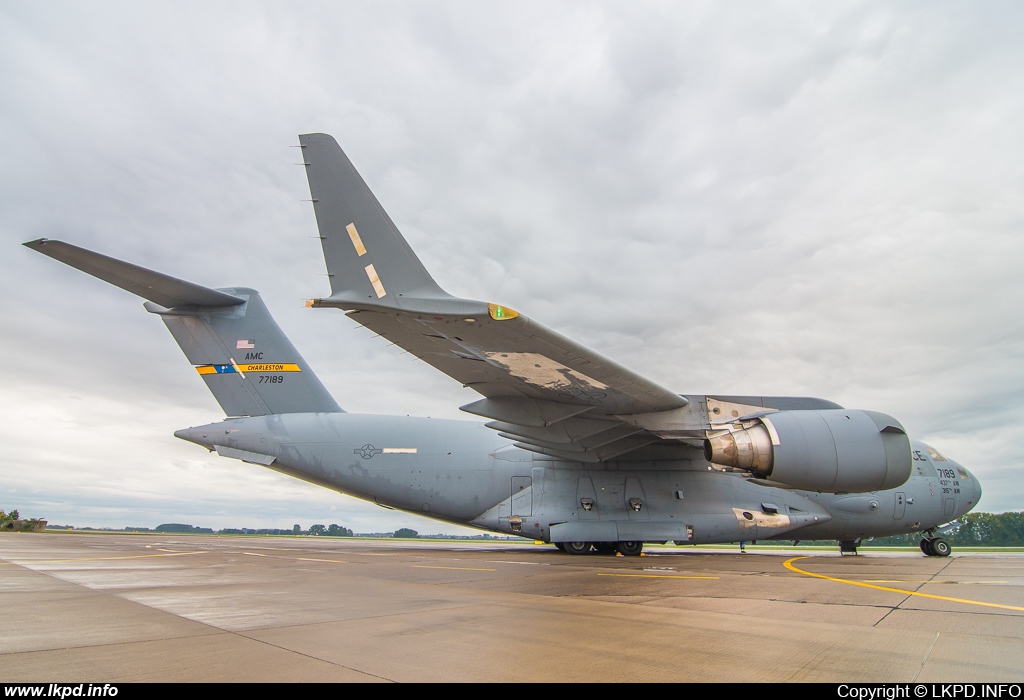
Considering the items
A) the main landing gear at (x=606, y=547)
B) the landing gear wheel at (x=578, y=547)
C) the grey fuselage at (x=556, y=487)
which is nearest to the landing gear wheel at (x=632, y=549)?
the main landing gear at (x=606, y=547)

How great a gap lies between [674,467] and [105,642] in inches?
479

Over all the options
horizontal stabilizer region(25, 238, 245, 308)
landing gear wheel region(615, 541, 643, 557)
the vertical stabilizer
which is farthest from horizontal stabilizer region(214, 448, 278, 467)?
landing gear wheel region(615, 541, 643, 557)

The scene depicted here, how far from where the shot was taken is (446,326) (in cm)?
771

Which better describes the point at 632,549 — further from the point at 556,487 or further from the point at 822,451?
the point at 822,451

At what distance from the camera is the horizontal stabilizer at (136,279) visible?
8422mm

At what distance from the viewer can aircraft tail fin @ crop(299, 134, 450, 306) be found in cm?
740

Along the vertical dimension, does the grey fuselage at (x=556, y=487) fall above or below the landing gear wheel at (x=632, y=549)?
above

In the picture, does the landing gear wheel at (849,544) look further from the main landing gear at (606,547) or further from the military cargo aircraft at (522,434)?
the main landing gear at (606,547)

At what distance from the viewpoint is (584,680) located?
8.36 feet

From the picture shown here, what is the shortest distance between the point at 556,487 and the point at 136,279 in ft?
33.1

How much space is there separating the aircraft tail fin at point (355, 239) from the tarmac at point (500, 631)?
3.67 metres

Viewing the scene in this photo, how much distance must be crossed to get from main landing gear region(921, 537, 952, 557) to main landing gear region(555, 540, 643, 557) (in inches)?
304

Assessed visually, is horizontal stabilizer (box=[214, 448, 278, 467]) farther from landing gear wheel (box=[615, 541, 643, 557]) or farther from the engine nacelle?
the engine nacelle

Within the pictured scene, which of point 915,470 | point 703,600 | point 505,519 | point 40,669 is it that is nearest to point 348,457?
point 505,519
